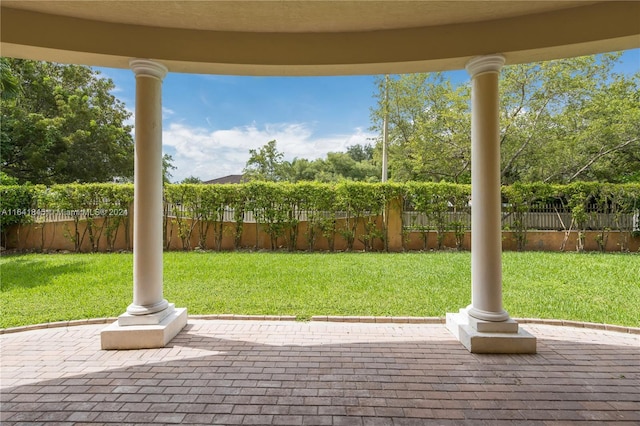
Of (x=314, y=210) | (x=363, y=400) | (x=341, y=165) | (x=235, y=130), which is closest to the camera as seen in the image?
(x=363, y=400)

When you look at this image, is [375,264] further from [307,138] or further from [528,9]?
[307,138]

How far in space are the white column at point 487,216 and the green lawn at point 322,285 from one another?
1.13m

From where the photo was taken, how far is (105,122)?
17.5 metres

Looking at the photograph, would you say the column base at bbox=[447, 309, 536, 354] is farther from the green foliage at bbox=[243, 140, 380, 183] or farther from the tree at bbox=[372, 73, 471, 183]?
the green foliage at bbox=[243, 140, 380, 183]

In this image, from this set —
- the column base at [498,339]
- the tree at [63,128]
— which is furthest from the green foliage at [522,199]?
the tree at [63,128]

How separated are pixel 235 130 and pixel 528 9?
30.0 m

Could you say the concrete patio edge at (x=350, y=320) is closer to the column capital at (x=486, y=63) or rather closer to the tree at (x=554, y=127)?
the column capital at (x=486, y=63)

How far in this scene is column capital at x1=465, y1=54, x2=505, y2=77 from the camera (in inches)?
126

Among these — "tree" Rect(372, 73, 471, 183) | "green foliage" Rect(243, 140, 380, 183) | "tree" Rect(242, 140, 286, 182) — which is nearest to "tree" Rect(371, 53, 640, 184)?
"tree" Rect(372, 73, 471, 183)

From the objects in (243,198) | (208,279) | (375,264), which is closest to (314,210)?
(243,198)

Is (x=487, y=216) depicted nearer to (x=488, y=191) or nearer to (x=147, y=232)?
(x=488, y=191)

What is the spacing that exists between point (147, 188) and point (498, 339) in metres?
3.92

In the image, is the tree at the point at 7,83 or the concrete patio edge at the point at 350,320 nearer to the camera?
the concrete patio edge at the point at 350,320

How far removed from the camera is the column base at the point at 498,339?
321 cm
